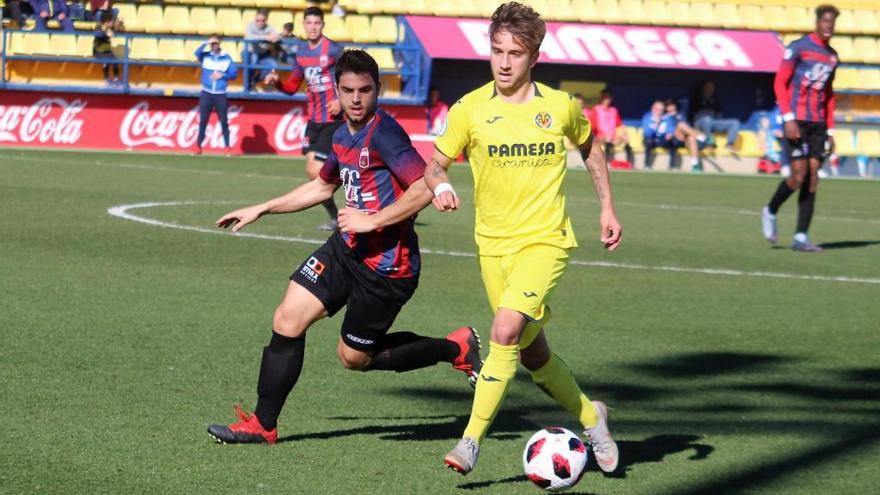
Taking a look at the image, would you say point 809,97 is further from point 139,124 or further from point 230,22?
point 230,22

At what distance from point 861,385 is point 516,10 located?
11.3 ft

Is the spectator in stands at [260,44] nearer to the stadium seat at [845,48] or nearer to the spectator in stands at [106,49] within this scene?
the spectator in stands at [106,49]

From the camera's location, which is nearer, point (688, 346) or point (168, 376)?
point (168, 376)

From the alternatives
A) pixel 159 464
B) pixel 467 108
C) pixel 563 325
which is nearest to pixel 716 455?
pixel 467 108

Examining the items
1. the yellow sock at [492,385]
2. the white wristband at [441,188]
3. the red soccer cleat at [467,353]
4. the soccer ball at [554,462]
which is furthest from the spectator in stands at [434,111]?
the soccer ball at [554,462]

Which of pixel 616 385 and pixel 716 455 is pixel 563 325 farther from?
pixel 716 455

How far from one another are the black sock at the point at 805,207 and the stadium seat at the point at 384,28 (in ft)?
54.7

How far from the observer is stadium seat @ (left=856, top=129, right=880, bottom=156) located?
32594 mm

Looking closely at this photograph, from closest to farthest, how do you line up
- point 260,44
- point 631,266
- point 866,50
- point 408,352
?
point 408,352, point 631,266, point 260,44, point 866,50

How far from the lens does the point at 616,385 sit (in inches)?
302

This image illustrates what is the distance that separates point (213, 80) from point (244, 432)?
20.3 m

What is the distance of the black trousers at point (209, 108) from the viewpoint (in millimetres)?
25859

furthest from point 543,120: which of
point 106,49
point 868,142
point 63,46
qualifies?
point 868,142

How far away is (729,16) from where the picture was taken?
33719mm
